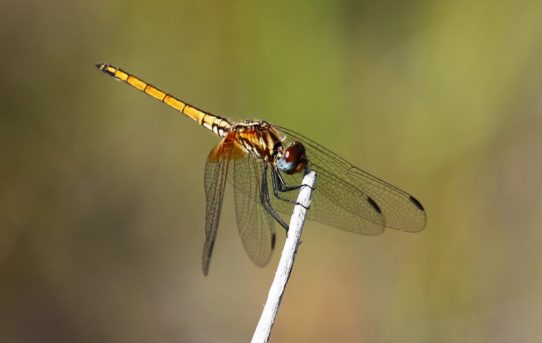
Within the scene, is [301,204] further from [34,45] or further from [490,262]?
[34,45]

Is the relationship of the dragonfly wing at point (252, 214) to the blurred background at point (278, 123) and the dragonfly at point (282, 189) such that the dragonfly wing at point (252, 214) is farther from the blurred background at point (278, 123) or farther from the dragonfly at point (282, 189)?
the blurred background at point (278, 123)

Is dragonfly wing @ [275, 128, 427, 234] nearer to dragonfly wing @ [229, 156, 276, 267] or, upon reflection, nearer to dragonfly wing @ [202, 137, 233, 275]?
dragonfly wing @ [229, 156, 276, 267]

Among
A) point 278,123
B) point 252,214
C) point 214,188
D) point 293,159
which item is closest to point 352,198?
point 293,159

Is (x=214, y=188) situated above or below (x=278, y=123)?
below

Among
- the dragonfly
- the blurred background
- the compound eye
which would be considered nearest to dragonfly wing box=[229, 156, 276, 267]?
the dragonfly

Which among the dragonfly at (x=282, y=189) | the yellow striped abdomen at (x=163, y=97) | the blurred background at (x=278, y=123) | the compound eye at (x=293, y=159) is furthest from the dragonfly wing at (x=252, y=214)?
the blurred background at (x=278, y=123)

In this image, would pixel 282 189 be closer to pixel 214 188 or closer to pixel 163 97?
pixel 214 188
